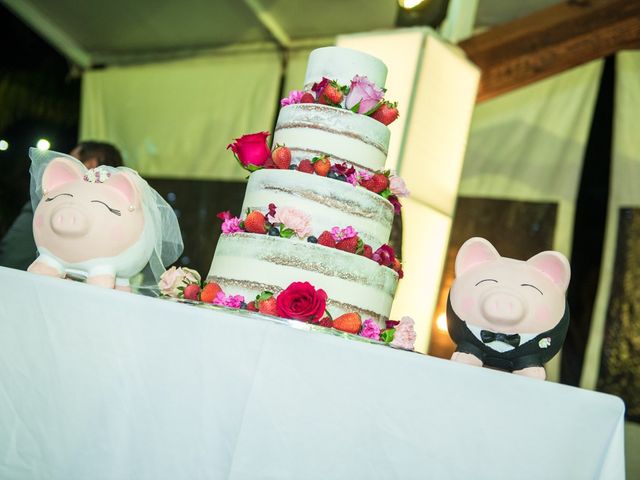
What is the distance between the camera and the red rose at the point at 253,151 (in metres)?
1.86

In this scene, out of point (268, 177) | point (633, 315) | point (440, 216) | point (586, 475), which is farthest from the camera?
point (633, 315)

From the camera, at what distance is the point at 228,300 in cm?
160

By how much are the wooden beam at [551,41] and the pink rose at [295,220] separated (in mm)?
2277

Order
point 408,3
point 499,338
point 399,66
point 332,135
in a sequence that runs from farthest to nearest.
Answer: point 408,3, point 399,66, point 332,135, point 499,338

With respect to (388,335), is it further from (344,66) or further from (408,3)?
(408,3)

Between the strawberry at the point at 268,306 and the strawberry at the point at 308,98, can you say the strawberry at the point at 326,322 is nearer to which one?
the strawberry at the point at 268,306

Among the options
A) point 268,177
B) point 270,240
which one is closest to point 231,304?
point 270,240

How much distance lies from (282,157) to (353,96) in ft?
0.90

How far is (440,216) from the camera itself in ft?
10.8

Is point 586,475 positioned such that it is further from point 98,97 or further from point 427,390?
point 98,97

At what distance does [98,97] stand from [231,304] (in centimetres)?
479

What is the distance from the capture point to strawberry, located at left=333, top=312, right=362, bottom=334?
1.53 meters

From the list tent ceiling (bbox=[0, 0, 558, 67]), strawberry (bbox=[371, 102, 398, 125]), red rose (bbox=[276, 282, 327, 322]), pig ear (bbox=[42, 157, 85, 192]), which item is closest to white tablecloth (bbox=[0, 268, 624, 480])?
red rose (bbox=[276, 282, 327, 322])

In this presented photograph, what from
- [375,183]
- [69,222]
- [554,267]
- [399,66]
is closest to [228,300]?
[69,222]
